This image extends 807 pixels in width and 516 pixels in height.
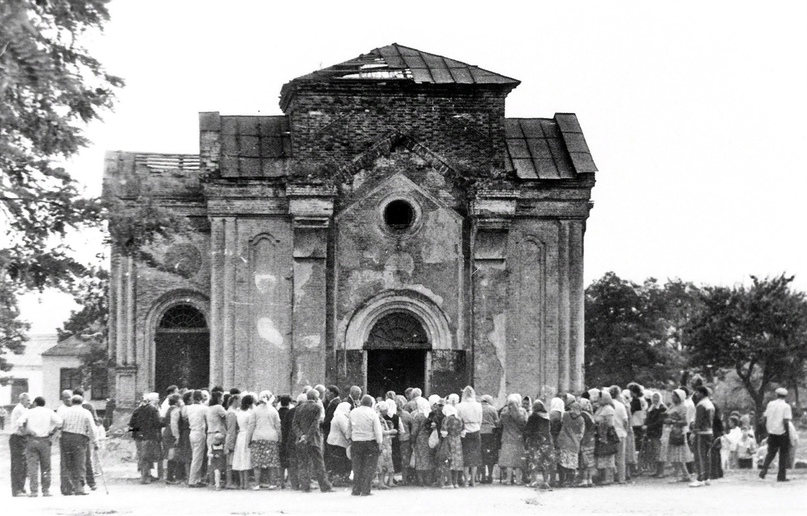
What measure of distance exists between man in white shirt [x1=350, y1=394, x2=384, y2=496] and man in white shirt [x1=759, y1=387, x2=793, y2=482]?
593 cm

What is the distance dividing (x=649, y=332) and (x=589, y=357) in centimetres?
326

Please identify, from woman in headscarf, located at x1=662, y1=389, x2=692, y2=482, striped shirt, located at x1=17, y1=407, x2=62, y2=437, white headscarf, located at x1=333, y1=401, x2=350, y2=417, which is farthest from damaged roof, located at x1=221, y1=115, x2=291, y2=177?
woman in headscarf, located at x1=662, y1=389, x2=692, y2=482

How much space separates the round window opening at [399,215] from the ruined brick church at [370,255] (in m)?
0.03

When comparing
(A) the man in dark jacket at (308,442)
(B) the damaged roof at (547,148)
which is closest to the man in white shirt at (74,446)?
(A) the man in dark jacket at (308,442)

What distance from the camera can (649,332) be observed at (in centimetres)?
5753

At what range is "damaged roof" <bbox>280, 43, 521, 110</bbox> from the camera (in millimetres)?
27641

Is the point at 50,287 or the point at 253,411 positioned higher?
the point at 50,287

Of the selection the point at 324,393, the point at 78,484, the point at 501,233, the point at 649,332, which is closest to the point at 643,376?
the point at 649,332

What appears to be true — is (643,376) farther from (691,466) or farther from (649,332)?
(691,466)

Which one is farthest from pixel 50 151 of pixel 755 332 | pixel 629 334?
pixel 629 334

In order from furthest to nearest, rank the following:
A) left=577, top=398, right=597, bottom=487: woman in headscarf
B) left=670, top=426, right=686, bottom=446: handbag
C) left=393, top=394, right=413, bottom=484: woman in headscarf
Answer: left=393, top=394, right=413, bottom=484: woman in headscarf < left=577, top=398, right=597, bottom=487: woman in headscarf < left=670, top=426, right=686, bottom=446: handbag

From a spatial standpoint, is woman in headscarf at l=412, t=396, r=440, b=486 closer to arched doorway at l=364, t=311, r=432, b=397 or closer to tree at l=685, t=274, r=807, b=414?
arched doorway at l=364, t=311, r=432, b=397

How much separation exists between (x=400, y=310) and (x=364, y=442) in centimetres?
844

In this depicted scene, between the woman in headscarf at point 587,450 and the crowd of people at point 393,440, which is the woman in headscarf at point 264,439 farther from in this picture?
the woman in headscarf at point 587,450
